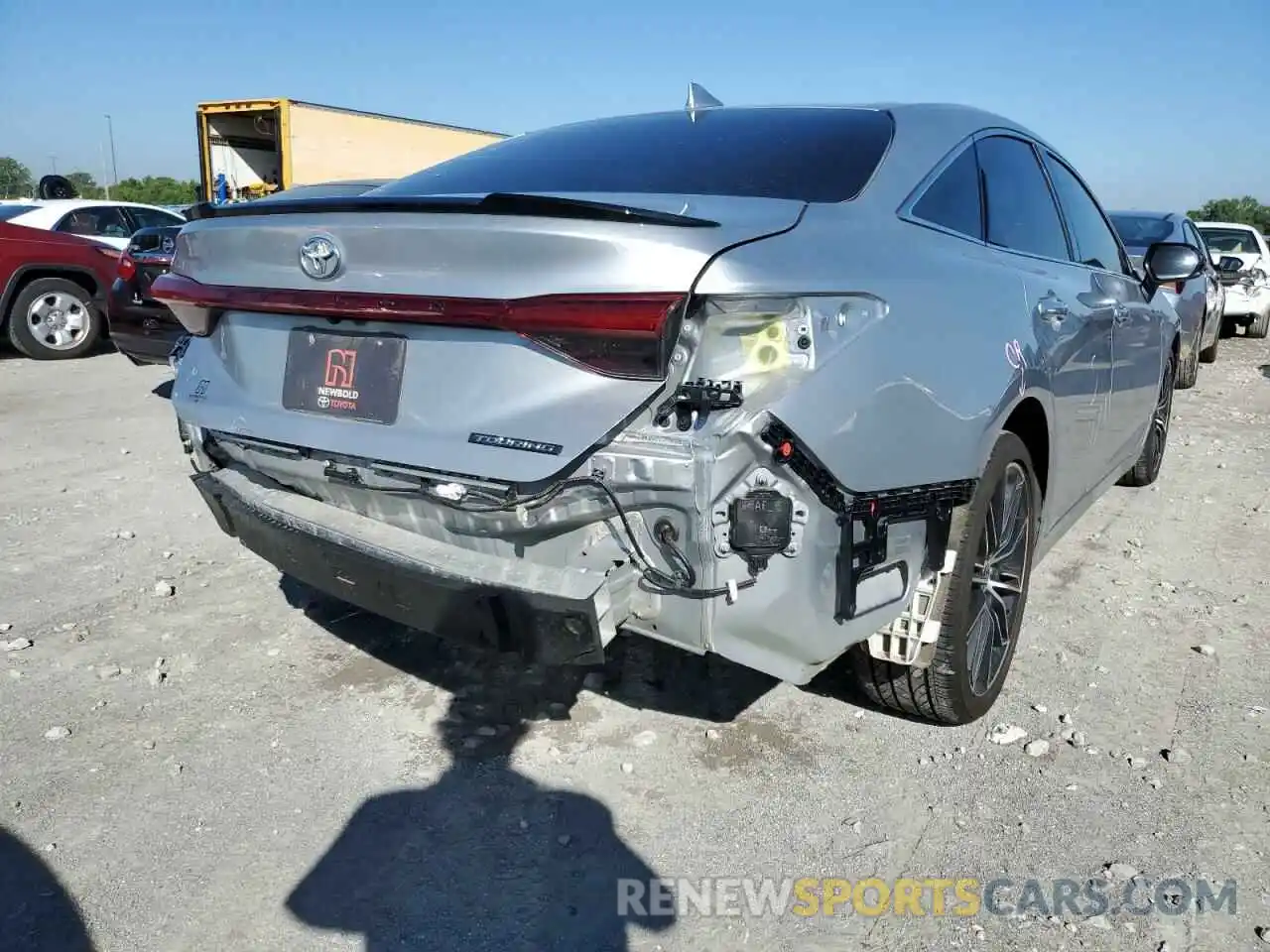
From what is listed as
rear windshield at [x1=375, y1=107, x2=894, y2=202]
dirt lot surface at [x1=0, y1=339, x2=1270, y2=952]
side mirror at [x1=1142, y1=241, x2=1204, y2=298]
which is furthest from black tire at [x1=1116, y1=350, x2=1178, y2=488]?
rear windshield at [x1=375, y1=107, x2=894, y2=202]

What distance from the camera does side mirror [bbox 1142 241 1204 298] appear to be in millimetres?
4516

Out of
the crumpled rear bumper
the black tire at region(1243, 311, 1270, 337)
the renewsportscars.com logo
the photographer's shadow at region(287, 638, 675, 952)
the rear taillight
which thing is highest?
the rear taillight

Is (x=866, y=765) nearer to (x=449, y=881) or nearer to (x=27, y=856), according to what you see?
(x=449, y=881)

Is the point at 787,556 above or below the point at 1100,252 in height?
below

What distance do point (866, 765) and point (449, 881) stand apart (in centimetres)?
118

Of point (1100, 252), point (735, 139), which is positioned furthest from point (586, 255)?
point (1100, 252)

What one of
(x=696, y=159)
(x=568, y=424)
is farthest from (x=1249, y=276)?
(x=568, y=424)

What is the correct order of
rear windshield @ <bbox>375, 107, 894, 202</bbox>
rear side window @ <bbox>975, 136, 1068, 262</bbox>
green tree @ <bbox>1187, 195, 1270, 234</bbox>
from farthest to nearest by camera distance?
green tree @ <bbox>1187, 195, 1270, 234</bbox>
rear side window @ <bbox>975, 136, 1068, 262</bbox>
rear windshield @ <bbox>375, 107, 894, 202</bbox>

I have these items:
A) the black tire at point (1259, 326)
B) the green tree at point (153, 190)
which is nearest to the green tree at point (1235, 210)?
the black tire at point (1259, 326)

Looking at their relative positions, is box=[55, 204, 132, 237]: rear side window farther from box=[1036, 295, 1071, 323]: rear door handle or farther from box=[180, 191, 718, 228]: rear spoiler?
box=[1036, 295, 1071, 323]: rear door handle

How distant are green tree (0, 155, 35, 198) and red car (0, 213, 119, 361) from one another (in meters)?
63.4

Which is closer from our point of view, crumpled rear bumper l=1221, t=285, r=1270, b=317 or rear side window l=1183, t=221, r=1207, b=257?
rear side window l=1183, t=221, r=1207, b=257

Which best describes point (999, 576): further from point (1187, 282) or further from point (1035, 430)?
point (1187, 282)

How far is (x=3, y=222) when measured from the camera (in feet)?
32.7
